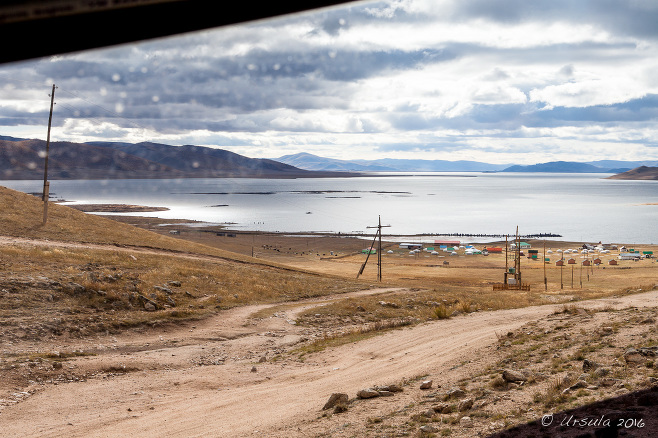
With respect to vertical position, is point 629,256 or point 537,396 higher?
point 537,396

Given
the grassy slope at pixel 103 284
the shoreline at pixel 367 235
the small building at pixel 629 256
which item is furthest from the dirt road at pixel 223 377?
the shoreline at pixel 367 235

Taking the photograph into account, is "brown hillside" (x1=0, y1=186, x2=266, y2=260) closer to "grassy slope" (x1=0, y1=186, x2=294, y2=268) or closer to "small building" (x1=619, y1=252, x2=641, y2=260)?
"grassy slope" (x1=0, y1=186, x2=294, y2=268)

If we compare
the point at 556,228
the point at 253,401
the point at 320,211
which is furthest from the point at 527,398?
the point at 320,211

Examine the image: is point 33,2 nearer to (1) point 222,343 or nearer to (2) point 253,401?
(2) point 253,401

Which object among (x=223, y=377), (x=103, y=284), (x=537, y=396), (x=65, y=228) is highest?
(x=65, y=228)

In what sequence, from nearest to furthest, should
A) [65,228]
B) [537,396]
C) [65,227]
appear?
[537,396], [65,228], [65,227]

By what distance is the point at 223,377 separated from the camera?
14484 mm

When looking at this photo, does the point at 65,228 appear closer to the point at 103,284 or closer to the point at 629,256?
the point at 103,284

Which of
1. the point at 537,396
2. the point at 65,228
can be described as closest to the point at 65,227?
the point at 65,228

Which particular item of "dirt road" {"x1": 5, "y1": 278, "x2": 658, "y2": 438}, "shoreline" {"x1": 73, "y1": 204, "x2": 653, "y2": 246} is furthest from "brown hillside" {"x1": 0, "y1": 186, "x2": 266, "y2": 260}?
"shoreline" {"x1": 73, "y1": 204, "x2": 653, "y2": 246}

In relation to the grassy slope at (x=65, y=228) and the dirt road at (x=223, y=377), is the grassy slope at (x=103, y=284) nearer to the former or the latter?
the grassy slope at (x=65, y=228)

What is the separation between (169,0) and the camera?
8.71ft

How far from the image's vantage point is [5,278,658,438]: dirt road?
1062 centimetres

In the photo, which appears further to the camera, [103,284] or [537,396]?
[103,284]
